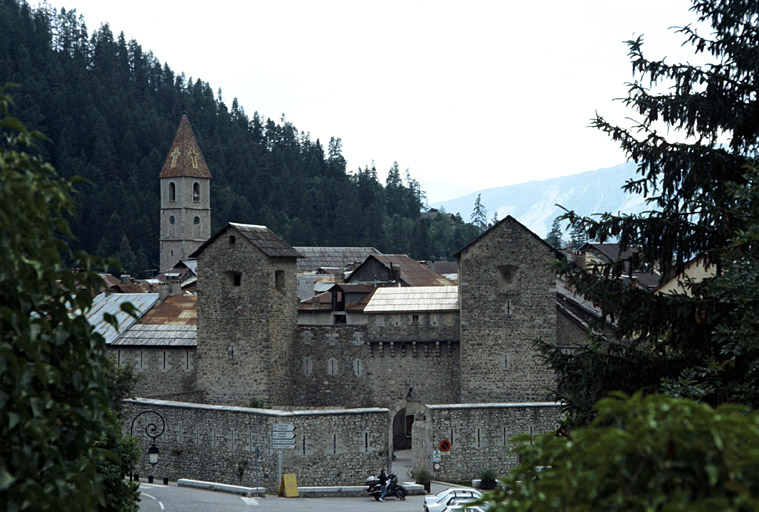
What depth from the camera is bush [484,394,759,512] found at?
4113 mm

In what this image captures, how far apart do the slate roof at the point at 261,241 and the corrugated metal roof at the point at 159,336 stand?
389 centimetres

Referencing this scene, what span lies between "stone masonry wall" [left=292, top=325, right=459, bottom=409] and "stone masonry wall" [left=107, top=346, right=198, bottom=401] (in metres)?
4.21

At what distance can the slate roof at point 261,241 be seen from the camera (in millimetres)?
35906

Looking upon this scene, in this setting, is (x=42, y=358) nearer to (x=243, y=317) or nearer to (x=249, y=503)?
(x=249, y=503)

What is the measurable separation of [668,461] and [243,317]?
32588 millimetres

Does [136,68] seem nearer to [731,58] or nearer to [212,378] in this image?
[212,378]

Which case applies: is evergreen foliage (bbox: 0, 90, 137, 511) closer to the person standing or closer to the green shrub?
the person standing

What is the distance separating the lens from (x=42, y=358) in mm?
5578

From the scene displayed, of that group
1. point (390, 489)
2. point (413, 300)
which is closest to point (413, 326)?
point (413, 300)

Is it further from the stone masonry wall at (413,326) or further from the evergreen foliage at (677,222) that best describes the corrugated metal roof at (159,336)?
the evergreen foliage at (677,222)

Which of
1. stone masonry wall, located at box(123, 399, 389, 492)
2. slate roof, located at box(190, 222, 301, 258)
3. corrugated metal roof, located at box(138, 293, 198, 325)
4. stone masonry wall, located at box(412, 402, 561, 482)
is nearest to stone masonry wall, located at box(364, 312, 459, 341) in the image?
slate roof, located at box(190, 222, 301, 258)

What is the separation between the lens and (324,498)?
27734mm

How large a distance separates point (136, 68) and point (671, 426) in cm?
16397

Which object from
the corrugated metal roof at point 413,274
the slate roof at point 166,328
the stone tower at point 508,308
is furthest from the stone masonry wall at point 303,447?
the corrugated metal roof at point 413,274
